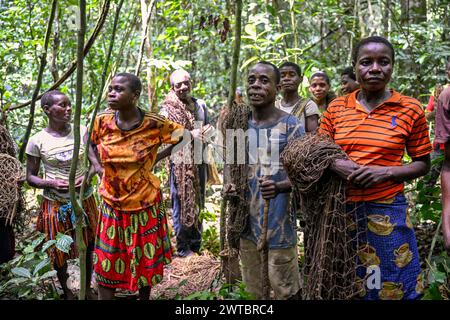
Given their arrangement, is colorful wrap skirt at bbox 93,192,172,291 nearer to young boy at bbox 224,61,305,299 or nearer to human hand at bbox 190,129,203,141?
young boy at bbox 224,61,305,299

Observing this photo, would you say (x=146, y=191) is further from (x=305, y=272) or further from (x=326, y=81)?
(x=326, y=81)

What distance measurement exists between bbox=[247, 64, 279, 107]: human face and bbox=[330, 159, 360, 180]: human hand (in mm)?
888

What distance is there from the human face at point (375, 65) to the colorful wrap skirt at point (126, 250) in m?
1.78

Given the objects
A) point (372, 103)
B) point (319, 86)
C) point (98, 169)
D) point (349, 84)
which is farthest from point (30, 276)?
point (349, 84)

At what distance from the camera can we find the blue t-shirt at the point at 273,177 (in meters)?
3.13

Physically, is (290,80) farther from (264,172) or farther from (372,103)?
(372,103)

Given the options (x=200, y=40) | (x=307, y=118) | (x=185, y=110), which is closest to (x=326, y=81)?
(x=307, y=118)

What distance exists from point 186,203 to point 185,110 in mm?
1029

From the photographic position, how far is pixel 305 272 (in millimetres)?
2643

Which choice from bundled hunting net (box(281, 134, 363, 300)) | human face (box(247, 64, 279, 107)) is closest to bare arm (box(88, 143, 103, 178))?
human face (box(247, 64, 279, 107))

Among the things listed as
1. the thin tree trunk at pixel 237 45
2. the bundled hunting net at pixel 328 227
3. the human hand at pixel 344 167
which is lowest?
the bundled hunting net at pixel 328 227

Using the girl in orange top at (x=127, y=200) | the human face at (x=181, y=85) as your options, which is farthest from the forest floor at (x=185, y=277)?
the human face at (x=181, y=85)

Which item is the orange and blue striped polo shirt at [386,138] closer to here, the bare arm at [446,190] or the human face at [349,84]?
the bare arm at [446,190]

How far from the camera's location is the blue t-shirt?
3.13 m
